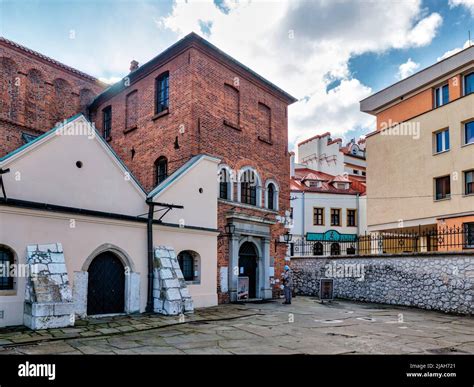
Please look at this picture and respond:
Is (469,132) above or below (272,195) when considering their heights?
above

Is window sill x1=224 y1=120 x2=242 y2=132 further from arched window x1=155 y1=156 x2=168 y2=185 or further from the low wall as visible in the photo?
the low wall

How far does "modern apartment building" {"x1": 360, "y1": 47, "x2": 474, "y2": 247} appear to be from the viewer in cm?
2194

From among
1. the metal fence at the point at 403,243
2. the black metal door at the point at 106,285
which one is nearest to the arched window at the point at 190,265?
the black metal door at the point at 106,285

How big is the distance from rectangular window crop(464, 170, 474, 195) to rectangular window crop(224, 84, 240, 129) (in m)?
13.3

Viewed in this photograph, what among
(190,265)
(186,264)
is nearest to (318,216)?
(190,265)

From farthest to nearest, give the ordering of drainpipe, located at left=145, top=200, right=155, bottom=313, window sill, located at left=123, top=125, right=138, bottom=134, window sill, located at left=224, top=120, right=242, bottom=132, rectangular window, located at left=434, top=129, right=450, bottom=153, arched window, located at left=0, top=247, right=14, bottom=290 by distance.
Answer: rectangular window, located at left=434, top=129, right=450, bottom=153 → window sill, located at left=123, top=125, right=138, bottom=134 → window sill, located at left=224, top=120, right=242, bottom=132 → drainpipe, located at left=145, top=200, right=155, bottom=313 → arched window, located at left=0, top=247, right=14, bottom=290

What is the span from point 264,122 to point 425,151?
11247 millimetres

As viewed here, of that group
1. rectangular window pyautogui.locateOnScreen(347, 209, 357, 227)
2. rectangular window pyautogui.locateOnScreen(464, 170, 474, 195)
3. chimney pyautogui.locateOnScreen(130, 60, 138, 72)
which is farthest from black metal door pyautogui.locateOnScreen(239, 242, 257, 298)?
rectangular window pyautogui.locateOnScreen(347, 209, 357, 227)

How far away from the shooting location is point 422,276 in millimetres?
15352

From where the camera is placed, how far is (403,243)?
2286 centimetres

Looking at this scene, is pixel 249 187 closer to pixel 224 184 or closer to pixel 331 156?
pixel 224 184

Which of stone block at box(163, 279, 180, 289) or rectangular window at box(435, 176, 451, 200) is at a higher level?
rectangular window at box(435, 176, 451, 200)

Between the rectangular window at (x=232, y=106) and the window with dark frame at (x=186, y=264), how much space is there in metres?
5.73
